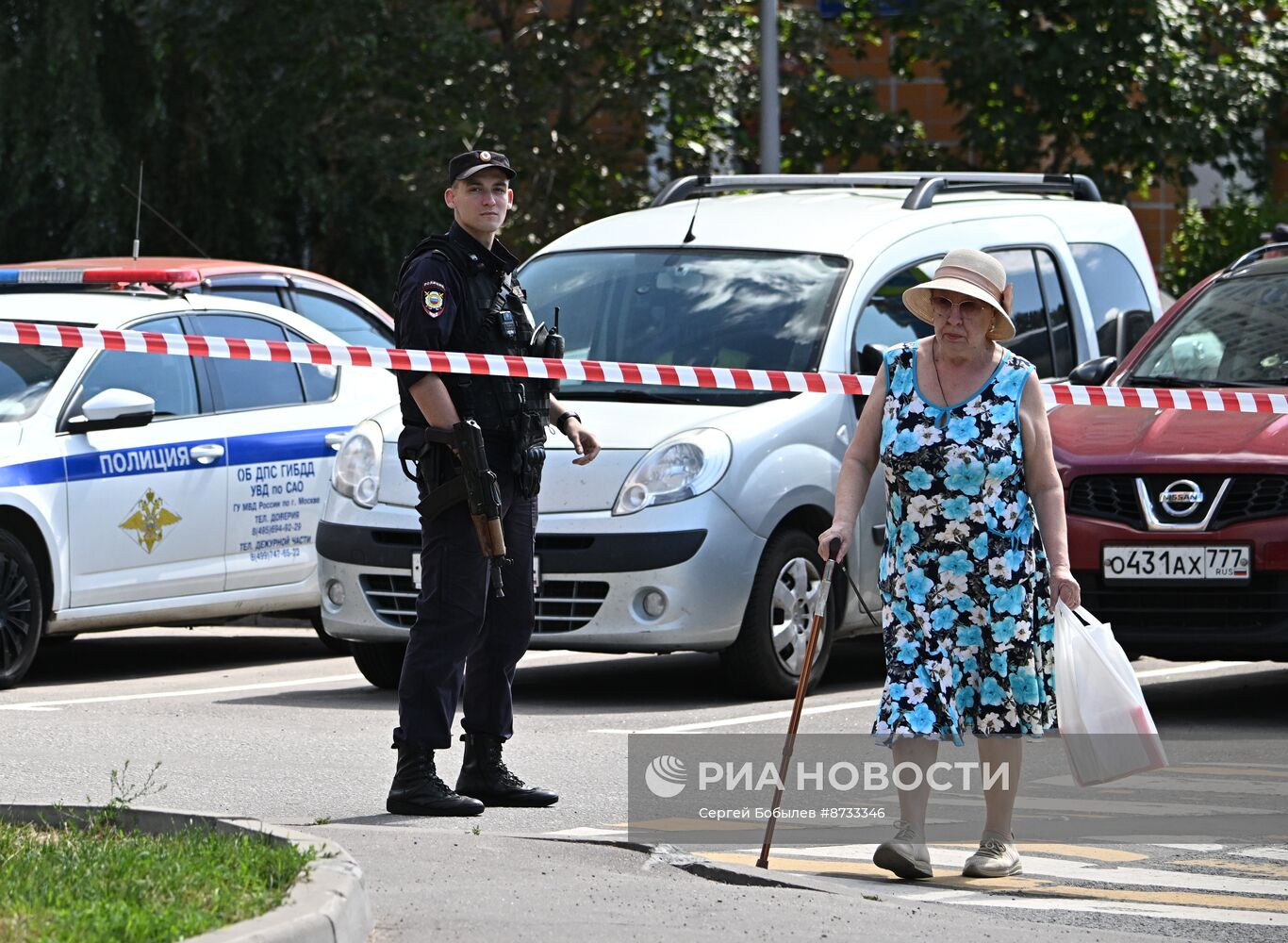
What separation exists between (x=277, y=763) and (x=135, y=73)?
1432 cm

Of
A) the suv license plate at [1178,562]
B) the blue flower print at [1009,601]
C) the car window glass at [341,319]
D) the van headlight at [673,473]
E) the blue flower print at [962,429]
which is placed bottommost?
the suv license plate at [1178,562]

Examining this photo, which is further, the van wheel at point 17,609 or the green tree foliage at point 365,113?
the green tree foliage at point 365,113

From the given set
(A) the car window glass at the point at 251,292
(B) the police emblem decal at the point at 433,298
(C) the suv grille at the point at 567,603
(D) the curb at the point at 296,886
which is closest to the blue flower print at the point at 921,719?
(D) the curb at the point at 296,886

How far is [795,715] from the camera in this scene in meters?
6.02

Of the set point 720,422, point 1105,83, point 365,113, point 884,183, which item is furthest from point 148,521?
point 1105,83

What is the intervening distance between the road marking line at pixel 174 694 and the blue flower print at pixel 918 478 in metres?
4.47

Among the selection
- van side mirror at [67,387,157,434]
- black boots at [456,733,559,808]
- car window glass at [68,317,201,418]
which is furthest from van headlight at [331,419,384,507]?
black boots at [456,733,559,808]

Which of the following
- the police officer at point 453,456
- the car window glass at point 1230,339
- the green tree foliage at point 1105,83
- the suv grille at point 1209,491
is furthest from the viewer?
the green tree foliage at point 1105,83

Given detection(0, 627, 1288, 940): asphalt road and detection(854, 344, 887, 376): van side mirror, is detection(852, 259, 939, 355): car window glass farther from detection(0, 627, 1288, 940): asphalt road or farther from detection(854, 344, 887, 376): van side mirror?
detection(0, 627, 1288, 940): asphalt road

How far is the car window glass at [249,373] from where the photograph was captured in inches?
433

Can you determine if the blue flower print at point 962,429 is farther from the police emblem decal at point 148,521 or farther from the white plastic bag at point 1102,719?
the police emblem decal at point 148,521

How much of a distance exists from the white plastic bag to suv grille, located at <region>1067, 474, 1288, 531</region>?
274 cm

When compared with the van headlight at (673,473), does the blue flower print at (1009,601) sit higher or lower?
higher

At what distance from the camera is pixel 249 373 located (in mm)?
11164
